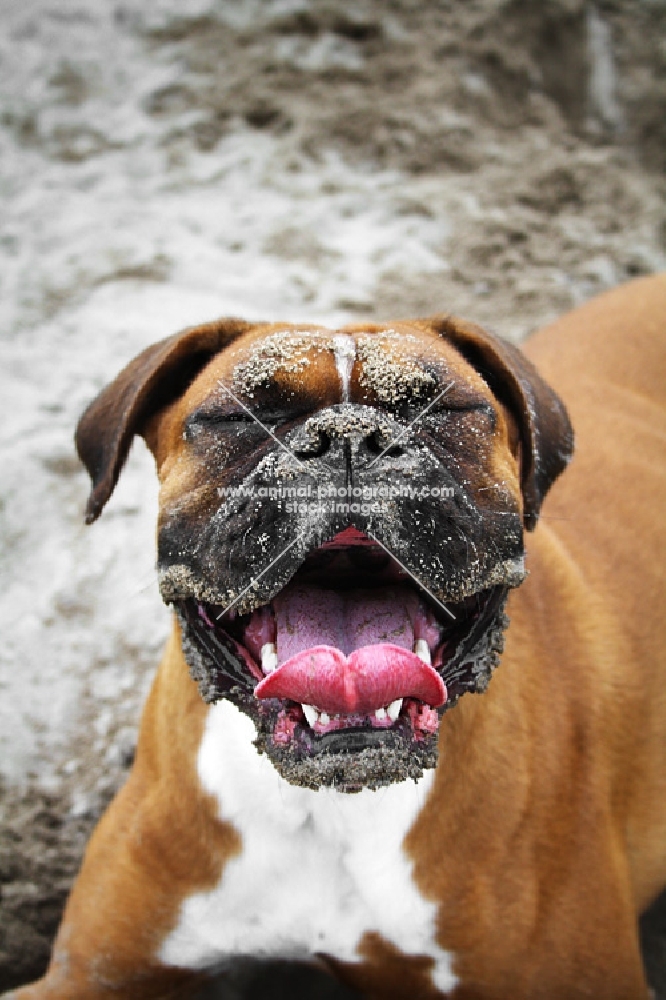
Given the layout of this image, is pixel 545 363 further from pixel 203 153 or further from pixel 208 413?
pixel 203 153

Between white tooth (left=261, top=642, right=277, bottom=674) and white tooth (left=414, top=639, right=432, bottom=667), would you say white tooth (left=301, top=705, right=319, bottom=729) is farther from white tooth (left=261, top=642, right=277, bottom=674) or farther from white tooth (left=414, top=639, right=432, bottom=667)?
white tooth (left=414, top=639, right=432, bottom=667)

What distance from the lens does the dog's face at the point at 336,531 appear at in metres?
1.56

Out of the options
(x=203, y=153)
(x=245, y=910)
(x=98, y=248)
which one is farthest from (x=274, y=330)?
(x=203, y=153)

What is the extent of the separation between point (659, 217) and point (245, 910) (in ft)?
14.0

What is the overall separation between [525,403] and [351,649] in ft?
2.20

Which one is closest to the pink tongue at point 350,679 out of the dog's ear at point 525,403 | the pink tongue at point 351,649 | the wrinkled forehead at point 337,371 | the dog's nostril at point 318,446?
the pink tongue at point 351,649

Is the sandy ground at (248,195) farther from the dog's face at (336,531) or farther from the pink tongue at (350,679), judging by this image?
the pink tongue at (350,679)

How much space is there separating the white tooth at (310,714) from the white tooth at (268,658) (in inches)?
4.1

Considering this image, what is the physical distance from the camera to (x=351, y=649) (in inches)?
67.1

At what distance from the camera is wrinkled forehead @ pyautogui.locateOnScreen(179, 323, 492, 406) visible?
5.63 feet

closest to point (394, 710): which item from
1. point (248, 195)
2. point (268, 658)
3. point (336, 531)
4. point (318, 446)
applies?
point (268, 658)

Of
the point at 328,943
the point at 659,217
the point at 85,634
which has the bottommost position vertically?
the point at 85,634

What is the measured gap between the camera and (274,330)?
1.98 meters

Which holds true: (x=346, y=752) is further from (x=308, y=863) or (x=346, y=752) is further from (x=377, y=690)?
(x=308, y=863)
